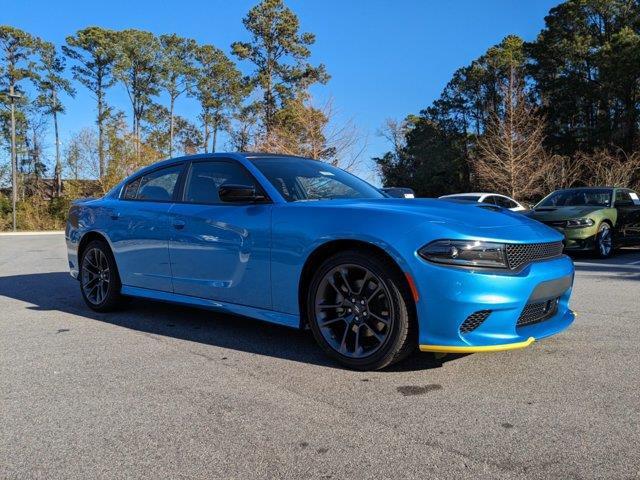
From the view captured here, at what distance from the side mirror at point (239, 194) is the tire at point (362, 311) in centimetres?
85

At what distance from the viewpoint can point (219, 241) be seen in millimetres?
4445

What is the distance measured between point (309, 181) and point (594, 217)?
339 inches

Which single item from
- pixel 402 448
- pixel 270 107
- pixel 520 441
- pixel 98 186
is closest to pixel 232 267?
pixel 402 448

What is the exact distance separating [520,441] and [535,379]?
97cm

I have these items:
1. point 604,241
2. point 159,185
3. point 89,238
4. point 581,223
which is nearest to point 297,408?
point 159,185

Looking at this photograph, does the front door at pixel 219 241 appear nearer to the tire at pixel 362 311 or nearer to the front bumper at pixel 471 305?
the tire at pixel 362 311

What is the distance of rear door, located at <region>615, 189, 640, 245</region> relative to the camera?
12078mm

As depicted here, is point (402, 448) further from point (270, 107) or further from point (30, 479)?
point (270, 107)

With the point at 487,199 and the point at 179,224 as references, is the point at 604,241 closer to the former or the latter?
the point at 487,199

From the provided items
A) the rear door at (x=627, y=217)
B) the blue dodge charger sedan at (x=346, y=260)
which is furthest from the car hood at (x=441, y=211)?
the rear door at (x=627, y=217)

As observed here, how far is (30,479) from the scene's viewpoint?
2422mm

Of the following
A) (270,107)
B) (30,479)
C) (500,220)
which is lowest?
(30,479)

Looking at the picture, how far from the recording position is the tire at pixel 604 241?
1126 cm

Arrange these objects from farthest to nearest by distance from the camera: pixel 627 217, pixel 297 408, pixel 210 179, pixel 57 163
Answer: pixel 57 163
pixel 627 217
pixel 210 179
pixel 297 408
